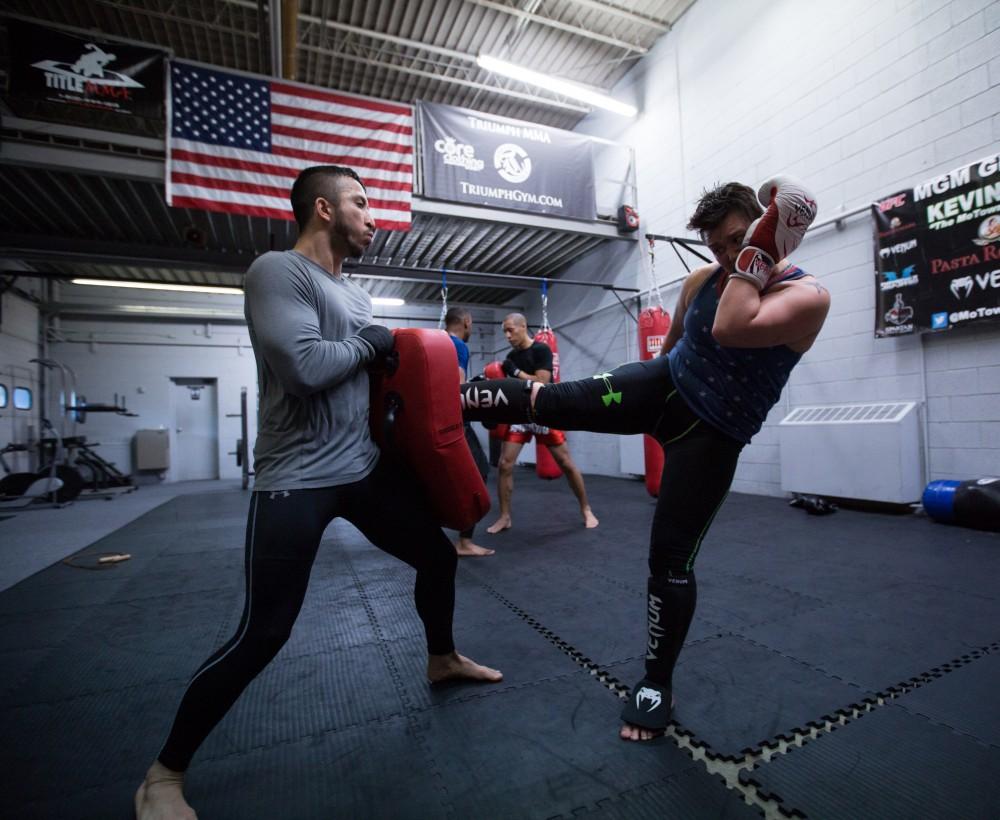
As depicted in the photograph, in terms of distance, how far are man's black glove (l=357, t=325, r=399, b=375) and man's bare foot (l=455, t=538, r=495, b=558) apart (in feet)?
7.42

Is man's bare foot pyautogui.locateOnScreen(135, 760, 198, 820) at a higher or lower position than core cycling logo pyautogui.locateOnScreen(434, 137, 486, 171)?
lower

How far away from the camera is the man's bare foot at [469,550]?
330 centimetres

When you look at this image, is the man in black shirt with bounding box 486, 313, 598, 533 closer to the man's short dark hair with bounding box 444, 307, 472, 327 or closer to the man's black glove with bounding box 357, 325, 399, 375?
the man's short dark hair with bounding box 444, 307, 472, 327

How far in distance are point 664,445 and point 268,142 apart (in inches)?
217

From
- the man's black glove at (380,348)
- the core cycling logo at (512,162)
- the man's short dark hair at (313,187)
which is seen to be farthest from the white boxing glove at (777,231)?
the core cycling logo at (512,162)

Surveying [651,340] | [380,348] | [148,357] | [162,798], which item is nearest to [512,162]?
[651,340]

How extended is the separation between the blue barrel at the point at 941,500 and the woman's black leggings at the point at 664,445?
3.47 m

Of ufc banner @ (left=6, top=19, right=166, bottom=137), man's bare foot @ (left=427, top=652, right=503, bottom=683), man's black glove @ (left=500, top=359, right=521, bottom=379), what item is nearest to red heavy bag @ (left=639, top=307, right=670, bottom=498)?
man's black glove @ (left=500, top=359, right=521, bottom=379)

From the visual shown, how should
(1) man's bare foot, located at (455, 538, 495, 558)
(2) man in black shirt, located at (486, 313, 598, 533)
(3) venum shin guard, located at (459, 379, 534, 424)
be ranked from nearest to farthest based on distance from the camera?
(3) venum shin guard, located at (459, 379, 534, 424) → (1) man's bare foot, located at (455, 538, 495, 558) → (2) man in black shirt, located at (486, 313, 598, 533)

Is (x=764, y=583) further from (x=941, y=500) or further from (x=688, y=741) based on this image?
(x=941, y=500)

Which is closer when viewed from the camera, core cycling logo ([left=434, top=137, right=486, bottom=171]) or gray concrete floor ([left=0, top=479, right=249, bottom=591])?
gray concrete floor ([left=0, top=479, right=249, bottom=591])

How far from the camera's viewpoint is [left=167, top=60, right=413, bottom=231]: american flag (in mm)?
4988

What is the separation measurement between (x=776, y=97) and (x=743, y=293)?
562cm

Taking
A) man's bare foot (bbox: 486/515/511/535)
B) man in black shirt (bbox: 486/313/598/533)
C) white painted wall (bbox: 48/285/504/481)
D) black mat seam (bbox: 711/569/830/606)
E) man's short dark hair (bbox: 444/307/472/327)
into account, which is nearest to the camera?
black mat seam (bbox: 711/569/830/606)
